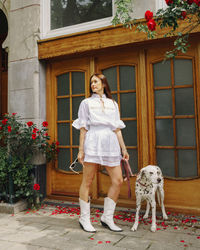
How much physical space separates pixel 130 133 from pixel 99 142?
50.9 inches

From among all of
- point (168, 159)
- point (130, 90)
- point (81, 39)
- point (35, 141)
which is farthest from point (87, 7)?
point (168, 159)

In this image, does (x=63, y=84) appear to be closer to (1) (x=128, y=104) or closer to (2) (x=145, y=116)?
(1) (x=128, y=104)

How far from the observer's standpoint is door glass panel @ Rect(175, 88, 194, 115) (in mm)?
4133

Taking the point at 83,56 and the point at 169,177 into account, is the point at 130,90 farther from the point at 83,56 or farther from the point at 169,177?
the point at 169,177

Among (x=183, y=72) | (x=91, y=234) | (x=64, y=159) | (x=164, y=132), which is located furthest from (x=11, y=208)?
(x=183, y=72)

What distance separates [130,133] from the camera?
4.55 metres

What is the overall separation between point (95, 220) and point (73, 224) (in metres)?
0.35

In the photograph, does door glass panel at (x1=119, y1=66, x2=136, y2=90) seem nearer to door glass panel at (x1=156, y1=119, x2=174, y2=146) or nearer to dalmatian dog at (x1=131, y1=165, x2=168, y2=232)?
door glass panel at (x1=156, y1=119, x2=174, y2=146)

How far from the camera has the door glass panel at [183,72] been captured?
4.16m

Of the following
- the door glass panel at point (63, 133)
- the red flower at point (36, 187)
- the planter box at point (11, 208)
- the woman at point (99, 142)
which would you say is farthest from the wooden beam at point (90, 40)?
the planter box at point (11, 208)

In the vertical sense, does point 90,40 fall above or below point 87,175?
above

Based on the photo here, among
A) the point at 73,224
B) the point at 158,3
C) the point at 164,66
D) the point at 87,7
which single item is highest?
the point at 87,7

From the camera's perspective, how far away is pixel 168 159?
14.0 ft

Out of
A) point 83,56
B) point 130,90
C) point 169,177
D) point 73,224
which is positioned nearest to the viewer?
point 73,224
